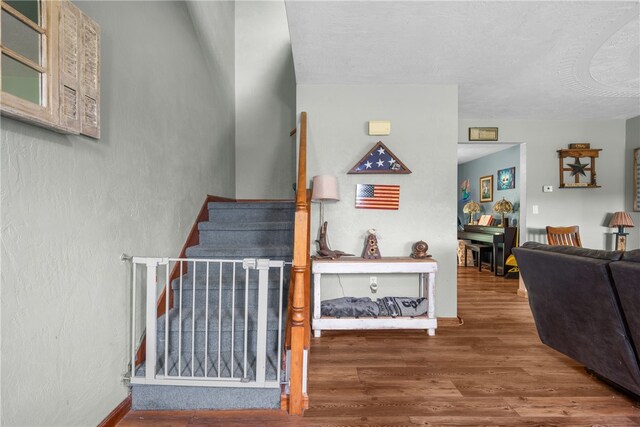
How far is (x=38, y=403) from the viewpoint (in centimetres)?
126

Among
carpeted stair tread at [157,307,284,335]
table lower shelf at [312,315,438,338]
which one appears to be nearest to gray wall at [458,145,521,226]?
table lower shelf at [312,315,438,338]

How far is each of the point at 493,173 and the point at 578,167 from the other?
7.58ft

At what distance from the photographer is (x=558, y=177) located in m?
4.45

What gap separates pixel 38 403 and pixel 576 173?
18.6 ft

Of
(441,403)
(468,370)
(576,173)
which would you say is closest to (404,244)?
(468,370)

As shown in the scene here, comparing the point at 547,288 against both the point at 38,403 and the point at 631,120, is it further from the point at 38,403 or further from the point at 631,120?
the point at 631,120

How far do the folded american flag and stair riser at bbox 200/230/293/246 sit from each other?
0.80 m

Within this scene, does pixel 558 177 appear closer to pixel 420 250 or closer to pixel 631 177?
pixel 631 177

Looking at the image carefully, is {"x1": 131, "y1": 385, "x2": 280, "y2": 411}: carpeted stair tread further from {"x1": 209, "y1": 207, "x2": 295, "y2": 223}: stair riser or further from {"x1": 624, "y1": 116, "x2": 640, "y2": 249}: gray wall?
{"x1": 624, "y1": 116, "x2": 640, "y2": 249}: gray wall

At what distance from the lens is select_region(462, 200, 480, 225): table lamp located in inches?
291

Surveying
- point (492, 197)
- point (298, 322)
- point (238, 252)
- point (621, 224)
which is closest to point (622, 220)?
point (621, 224)

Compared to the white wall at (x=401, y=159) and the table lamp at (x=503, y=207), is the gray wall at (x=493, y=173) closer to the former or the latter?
the table lamp at (x=503, y=207)

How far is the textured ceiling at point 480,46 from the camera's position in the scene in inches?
80.7

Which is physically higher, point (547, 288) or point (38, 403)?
point (547, 288)
